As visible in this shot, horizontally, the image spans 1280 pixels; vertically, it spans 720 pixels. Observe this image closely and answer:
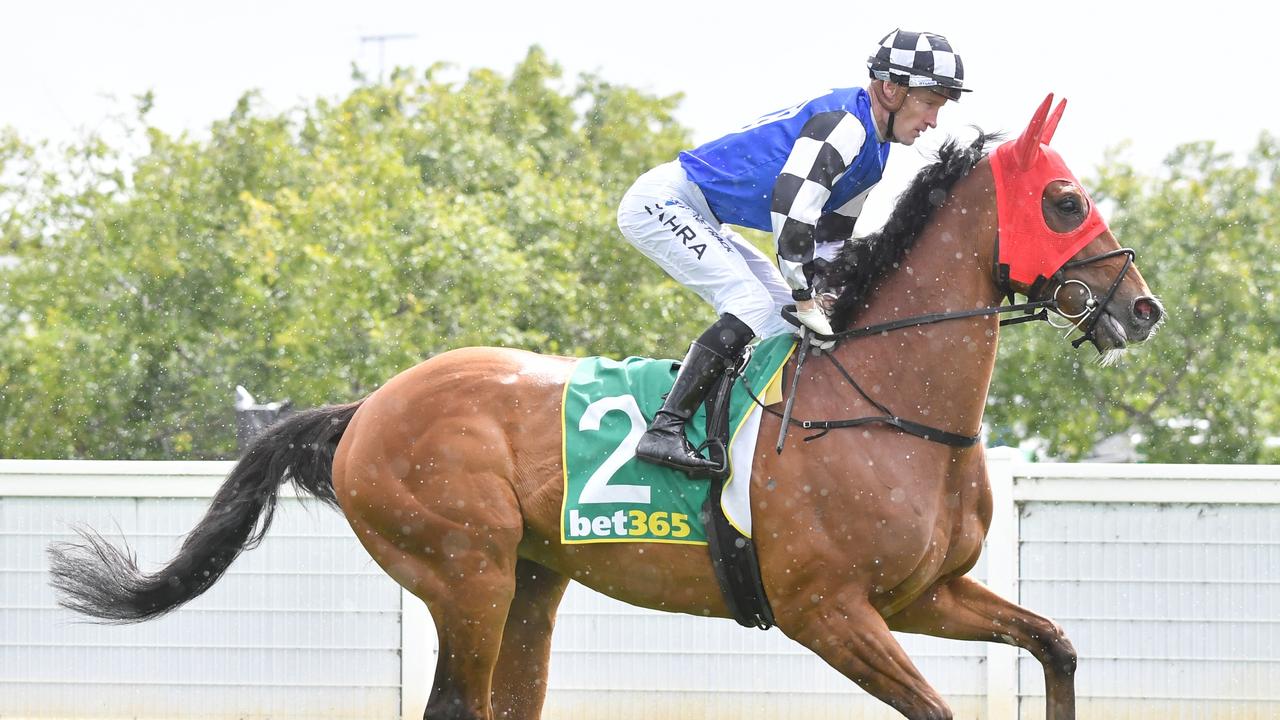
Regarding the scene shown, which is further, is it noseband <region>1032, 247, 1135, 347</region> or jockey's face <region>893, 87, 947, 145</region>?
jockey's face <region>893, 87, 947, 145</region>

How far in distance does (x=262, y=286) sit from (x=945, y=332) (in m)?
14.4

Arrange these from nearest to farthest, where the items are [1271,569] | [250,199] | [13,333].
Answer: [1271,569] < [13,333] < [250,199]

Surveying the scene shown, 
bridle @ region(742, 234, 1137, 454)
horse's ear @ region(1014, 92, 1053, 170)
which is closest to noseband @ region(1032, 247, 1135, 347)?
bridle @ region(742, 234, 1137, 454)

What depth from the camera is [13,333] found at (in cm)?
1733

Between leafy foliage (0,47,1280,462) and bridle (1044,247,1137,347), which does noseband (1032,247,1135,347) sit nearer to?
bridle (1044,247,1137,347)

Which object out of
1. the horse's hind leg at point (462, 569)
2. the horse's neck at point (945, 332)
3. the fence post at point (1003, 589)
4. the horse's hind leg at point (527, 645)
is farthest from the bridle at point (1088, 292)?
the fence post at point (1003, 589)

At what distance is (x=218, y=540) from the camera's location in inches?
190

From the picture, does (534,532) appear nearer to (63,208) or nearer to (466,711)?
(466,711)

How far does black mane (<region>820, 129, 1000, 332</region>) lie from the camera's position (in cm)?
406

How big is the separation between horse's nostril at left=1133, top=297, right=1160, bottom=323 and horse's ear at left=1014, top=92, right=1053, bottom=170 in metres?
0.50

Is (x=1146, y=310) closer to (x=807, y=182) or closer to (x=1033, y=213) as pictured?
(x=1033, y=213)

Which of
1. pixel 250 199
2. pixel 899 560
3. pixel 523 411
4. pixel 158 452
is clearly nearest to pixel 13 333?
pixel 158 452

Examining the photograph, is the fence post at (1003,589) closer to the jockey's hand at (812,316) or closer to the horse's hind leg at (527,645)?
the horse's hind leg at (527,645)

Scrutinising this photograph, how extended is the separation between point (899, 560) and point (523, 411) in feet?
4.24
